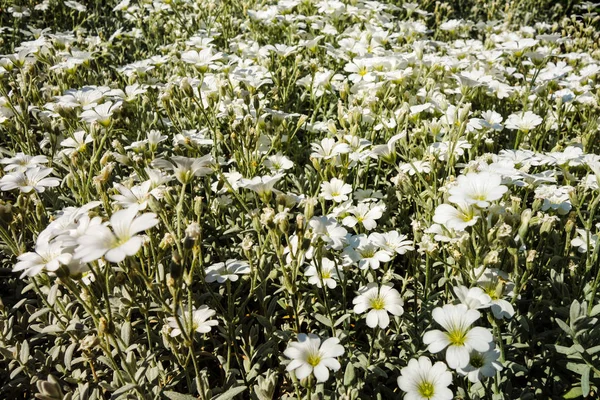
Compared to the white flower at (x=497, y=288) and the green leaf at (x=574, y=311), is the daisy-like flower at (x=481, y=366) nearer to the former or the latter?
the white flower at (x=497, y=288)

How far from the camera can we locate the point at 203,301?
2.75 m

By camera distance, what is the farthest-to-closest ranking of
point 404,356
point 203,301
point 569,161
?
point 569,161 < point 203,301 < point 404,356

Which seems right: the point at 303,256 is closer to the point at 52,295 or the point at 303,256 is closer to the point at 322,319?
the point at 322,319

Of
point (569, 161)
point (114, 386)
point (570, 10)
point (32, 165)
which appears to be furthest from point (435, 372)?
point (570, 10)

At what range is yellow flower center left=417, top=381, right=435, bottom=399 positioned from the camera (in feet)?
6.46

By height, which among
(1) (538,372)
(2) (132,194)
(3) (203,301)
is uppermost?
(2) (132,194)

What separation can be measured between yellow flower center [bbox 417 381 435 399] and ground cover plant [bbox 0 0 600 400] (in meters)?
0.01

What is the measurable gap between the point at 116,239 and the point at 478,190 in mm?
1604

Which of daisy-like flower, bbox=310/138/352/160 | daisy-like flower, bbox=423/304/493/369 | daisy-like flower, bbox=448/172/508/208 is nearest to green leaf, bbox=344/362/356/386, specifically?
daisy-like flower, bbox=423/304/493/369

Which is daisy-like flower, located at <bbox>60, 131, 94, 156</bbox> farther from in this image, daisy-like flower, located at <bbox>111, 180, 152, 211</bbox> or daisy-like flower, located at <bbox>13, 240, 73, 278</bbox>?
daisy-like flower, located at <bbox>13, 240, 73, 278</bbox>

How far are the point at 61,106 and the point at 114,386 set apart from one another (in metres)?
1.85

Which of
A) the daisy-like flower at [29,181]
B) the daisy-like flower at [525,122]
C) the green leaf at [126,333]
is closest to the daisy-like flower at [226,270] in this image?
the green leaf at [126,333]

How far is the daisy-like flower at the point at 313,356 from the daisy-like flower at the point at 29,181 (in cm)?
162

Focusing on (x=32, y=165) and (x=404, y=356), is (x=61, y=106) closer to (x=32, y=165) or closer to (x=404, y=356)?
(x=32, y=165)
